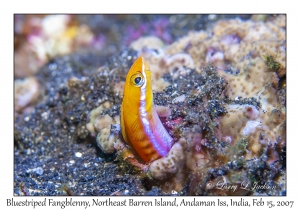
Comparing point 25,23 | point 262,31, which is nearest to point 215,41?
point 262,31

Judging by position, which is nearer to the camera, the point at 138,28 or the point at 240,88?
the point at 240,88

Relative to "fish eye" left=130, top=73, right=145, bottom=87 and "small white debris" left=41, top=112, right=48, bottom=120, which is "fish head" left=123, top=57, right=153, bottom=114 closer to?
"fish eye" left=130, top=73, right=145, bottom=87

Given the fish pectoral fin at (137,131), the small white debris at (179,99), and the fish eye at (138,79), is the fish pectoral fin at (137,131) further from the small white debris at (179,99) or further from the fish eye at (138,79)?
the small white debris at (179,99)

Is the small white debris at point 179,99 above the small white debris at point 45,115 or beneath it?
above

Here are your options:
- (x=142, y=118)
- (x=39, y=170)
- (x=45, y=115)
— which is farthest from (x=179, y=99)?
(x=45, y=115)

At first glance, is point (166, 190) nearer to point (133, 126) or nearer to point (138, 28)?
point (133, 126)

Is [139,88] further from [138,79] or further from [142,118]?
[142,118]

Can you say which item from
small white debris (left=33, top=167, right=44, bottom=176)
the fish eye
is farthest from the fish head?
small white debris (left=33, top=167, right=44, bottom=176)

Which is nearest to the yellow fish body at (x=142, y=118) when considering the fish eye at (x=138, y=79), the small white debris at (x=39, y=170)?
the fish eye at (x=138, y=79)
